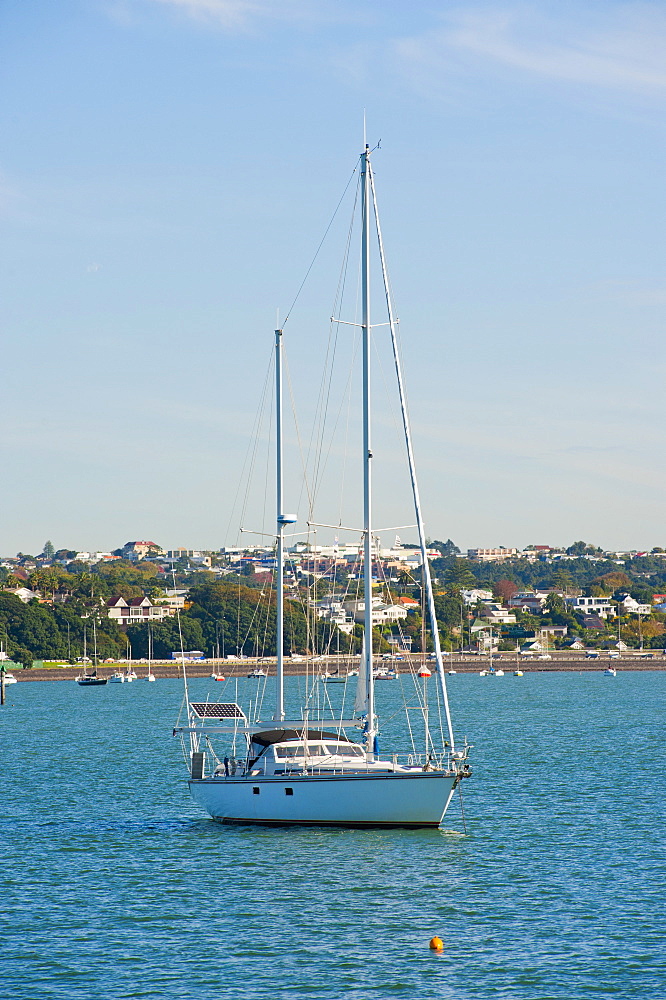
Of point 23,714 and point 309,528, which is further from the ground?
point 309,528

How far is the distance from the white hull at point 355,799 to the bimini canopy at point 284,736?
2.18 meters

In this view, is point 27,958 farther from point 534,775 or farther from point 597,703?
point 597,703

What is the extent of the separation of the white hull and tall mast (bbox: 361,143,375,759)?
1717 millimetres

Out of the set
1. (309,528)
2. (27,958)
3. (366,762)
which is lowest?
(27,958)

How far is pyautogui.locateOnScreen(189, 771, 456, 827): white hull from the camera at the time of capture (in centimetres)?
4122

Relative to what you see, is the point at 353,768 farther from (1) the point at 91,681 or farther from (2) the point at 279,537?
(1) the point at 91,681

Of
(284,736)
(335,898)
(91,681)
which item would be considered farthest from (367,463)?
(91,681)

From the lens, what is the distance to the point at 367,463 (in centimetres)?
4516

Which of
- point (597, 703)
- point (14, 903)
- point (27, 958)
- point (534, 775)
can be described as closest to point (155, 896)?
point (14, 903)

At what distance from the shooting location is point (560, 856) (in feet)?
137

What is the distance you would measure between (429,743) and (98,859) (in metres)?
11.0

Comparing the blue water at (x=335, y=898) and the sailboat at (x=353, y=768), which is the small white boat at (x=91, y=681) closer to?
the blue water at (x=335, y=898)

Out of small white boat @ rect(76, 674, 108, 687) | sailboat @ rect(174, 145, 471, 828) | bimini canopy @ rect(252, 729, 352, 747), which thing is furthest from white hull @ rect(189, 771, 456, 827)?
small white boat @ rect(76, 674, 108, 687)

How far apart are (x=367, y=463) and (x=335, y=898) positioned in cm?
1543
